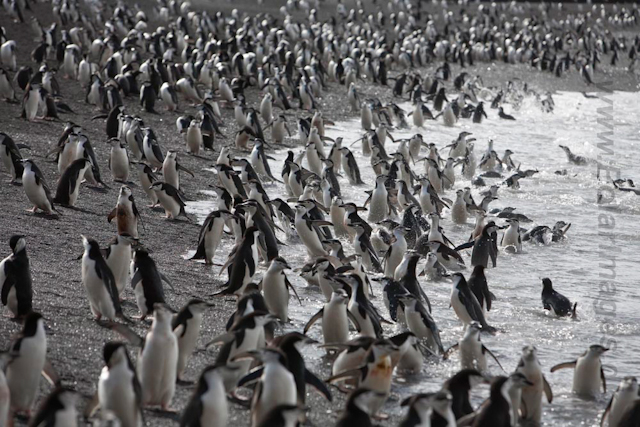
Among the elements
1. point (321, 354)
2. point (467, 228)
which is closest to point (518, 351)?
point (321, 354)

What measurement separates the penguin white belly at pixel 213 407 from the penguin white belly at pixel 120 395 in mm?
308

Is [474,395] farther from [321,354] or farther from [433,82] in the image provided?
[433,82]

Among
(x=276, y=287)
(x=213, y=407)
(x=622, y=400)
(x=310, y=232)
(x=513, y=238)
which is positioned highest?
(x=213, y=407)

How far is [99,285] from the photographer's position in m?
5.51

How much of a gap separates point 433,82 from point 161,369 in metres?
17.3

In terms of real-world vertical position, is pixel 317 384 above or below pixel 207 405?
below

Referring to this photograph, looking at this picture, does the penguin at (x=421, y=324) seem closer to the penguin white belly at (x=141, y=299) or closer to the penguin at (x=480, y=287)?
the penguin at (x=480, y=287)

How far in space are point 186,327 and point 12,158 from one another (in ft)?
16.6

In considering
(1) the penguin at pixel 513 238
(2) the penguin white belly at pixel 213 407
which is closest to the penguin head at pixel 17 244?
(2) the penguin white belly at pixel 213 407

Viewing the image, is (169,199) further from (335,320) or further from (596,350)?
(596,350)

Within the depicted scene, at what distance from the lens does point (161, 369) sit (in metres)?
4.44

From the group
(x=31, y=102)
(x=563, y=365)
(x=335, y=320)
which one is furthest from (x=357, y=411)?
(x=31, y=102)

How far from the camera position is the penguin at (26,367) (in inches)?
165

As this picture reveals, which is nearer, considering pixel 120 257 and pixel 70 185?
pixel 120 257
